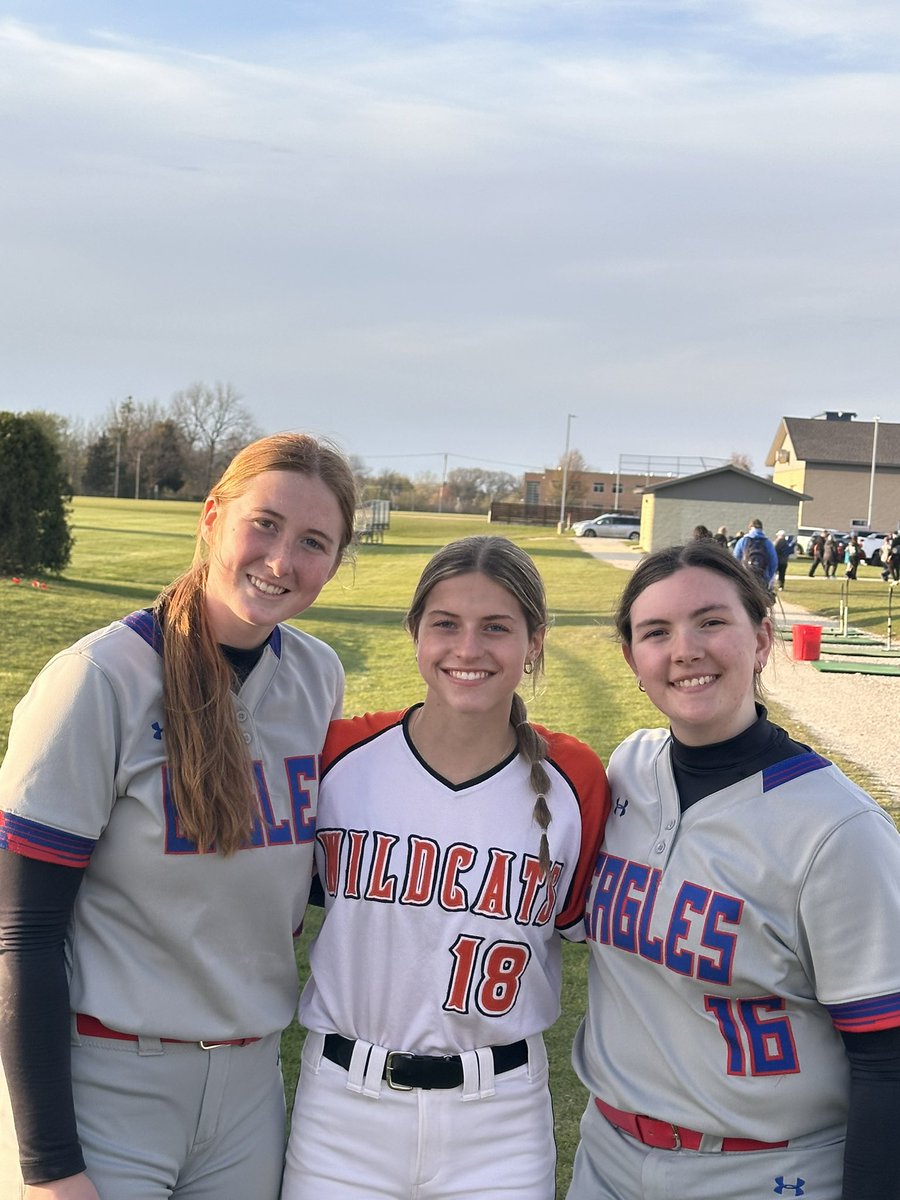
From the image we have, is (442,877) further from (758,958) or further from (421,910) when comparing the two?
(758,958)

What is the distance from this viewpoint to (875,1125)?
2127mm

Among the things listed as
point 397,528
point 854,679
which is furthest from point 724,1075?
point 397,528

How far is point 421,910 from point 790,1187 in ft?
3.05

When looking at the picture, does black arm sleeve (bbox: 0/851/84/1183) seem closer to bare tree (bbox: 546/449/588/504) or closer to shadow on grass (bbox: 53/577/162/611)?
shadow on grass (bbox: 53/577/162/611)

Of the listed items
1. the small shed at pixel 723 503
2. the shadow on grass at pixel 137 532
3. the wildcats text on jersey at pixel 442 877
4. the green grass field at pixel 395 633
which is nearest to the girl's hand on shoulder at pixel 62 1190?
the wildcats text on jersey at pixel 442 877

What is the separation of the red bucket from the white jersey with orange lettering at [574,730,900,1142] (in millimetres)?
14698

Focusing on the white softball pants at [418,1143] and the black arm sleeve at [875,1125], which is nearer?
the black arm sleeve at [875,1125]

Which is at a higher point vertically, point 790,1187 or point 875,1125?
point 875,1125

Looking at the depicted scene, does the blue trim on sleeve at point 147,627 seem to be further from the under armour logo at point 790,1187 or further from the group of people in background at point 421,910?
the under armour logo at point 790,1187

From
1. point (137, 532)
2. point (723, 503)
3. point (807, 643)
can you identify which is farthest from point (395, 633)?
point (137, 532)

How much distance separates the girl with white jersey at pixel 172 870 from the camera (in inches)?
83.2

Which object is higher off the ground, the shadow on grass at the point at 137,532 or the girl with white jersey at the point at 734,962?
the girl with white jersey at the point at 734,962

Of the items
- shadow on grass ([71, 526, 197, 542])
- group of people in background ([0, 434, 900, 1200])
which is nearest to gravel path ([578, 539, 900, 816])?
group of people in background ([0, 434, 900, 1200])

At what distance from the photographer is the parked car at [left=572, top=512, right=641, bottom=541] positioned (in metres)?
64.7
